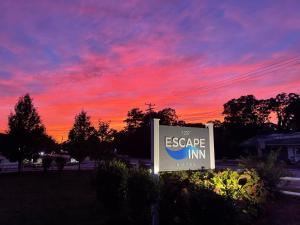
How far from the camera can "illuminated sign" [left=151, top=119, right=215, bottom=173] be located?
952 cm

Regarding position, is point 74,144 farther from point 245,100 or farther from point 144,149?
point 245,100

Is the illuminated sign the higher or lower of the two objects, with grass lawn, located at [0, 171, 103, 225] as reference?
higher

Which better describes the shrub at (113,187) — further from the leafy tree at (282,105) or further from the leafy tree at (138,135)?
the leafy tree at (282,105)

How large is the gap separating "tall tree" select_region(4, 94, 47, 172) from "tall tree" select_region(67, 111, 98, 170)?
17.8 ft

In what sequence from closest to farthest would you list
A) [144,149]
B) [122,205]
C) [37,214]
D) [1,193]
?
[122,205], [37,214], [1,193], [144,149]

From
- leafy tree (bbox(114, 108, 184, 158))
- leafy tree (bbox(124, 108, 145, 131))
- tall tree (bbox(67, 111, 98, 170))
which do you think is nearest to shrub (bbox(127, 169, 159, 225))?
tall tree (bbox(67, 111, 98, 170))

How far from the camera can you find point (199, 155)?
1059 cm

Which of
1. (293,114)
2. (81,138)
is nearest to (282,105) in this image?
(293,114)

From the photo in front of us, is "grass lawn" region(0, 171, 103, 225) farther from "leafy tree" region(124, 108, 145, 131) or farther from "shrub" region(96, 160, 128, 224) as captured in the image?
"leafy tree" region(124, 108, 145, 131)

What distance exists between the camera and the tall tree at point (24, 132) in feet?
100

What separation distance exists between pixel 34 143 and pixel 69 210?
797 inches

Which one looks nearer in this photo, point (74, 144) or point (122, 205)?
point (122, 205)

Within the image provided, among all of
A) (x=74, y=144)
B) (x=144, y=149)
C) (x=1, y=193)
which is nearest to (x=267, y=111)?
(x=144, y=149)

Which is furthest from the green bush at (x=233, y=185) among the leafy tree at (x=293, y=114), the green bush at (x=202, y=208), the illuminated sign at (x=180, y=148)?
the leafy tree at (x=293, y=114)
